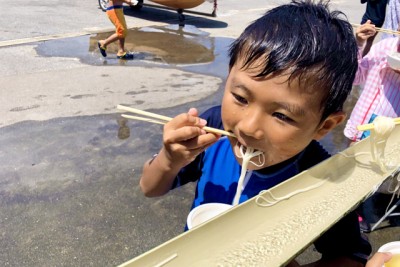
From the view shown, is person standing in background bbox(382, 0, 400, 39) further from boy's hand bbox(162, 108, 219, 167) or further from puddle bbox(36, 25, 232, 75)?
boy's hand bbox(162, 108, 219, 167)

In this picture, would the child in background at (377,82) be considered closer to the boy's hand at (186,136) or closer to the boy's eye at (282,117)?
the boy's eye at (282,117)

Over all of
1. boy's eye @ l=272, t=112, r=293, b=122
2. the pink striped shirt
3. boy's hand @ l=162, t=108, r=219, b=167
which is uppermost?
boy's eye @ l=272, t=112, r=293, b=122

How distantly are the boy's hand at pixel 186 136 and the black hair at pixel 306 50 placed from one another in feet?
0.81

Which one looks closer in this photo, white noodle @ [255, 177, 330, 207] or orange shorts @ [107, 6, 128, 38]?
white noodle @ [255, 177, 330, 207]

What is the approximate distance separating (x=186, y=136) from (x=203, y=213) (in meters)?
0.29

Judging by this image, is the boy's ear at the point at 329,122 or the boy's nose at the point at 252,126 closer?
the boy's nose at the point at 252,126

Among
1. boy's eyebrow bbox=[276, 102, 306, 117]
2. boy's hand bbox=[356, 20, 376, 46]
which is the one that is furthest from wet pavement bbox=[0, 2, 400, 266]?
boy's eyebrow bbox=[276, 102, 306, 117]

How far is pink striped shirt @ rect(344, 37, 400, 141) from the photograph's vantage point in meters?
2.90

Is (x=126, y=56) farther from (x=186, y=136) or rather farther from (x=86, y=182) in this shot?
(x=186, y=136)

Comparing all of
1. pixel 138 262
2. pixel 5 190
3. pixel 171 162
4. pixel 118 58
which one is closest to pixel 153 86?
pixel 118 58

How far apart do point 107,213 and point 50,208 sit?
0.45 meters

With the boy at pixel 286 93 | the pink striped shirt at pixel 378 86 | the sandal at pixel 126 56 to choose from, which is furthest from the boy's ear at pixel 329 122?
the sandal at pixel 126 56

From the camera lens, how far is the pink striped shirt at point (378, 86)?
2900mm

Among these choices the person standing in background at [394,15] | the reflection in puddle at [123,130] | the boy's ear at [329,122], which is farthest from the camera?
the person standing in background at [394,15]
